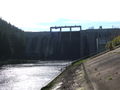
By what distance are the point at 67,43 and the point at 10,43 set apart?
75.8 ft

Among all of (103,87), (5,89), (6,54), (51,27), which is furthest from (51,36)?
(103,87)

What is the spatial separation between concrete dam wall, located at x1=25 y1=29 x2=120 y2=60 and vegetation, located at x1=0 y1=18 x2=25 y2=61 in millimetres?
5172

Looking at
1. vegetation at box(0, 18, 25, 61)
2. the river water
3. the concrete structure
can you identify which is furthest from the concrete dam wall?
the river water

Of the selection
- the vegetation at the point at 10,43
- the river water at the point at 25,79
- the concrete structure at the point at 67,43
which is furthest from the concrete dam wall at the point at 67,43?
the river water at the point at 25,79

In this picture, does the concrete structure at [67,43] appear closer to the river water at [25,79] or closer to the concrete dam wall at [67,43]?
the concrete dam wall at [67,43]

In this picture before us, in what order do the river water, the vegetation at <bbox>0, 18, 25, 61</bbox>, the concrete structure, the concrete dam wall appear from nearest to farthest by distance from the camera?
the river water
the vegetation at <bbox>0, 18, 25, 61</bbox>
the concrete dam wall
the concrete structure

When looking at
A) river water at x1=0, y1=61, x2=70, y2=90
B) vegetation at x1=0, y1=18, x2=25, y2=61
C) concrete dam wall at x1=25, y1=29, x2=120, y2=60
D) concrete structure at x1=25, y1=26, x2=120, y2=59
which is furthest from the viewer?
concrete structure at x1=25, y1=26, x2=120, y2=59

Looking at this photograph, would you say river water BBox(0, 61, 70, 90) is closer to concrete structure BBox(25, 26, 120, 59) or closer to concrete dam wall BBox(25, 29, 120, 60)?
concrete dam wall BBox(25, 29, 120, 60)

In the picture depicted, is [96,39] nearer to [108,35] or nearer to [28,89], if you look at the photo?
[108,35]

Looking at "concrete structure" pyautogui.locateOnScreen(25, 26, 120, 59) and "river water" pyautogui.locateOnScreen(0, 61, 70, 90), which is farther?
"concrete structure" pyautogui.locateOnScreen(25, 26, 120, 59)

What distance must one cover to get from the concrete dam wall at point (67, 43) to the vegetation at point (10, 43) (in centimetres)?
517

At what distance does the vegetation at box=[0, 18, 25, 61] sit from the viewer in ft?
274

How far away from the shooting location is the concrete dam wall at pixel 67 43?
101m

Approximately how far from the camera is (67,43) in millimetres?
104500
